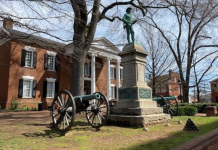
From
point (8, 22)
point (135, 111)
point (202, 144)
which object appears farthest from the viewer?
point (135, 111)

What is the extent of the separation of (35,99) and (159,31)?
1584 cm

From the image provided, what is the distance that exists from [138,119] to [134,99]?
45.8 inches

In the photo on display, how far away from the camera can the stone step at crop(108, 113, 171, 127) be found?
284 inches

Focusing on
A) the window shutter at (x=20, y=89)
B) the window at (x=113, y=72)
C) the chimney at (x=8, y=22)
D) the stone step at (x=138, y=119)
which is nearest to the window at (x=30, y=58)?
the window shutter at (x=20, y=89)

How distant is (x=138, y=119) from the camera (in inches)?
285

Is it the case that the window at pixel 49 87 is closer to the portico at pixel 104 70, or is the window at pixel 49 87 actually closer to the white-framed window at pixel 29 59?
the white-framed window at pixel 29 59

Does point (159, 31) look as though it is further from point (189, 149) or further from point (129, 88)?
point (189, 149)

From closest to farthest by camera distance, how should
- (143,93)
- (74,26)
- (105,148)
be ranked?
1. (105,148)
2. (143,93)
3. (74,26)

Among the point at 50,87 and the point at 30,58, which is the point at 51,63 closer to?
the point at 30,58

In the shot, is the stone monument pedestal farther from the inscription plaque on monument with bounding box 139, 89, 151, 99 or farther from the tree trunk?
the tree trunk

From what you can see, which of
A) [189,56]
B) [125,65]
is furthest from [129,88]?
[189,56]

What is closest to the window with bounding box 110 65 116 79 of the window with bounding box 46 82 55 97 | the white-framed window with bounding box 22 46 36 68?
the window with bounding box 46 82 55 97

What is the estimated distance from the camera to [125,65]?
29.6ft

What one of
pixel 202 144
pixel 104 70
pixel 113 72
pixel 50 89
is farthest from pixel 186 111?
→ pixel 113 72
